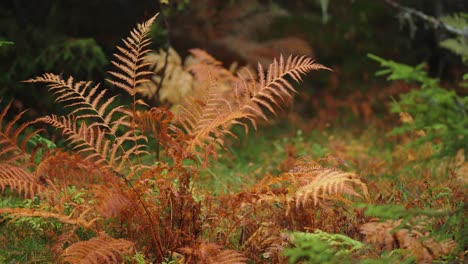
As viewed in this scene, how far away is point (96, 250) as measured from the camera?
2.98 m

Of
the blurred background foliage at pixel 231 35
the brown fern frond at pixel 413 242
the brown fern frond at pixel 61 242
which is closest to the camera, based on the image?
the brown fern frond at pixel 413 242

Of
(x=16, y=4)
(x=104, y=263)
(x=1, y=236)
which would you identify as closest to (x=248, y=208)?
(x=104, y=263)

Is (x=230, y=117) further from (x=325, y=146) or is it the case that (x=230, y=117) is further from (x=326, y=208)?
(x=325, y=146)

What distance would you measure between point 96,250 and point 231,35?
492cm

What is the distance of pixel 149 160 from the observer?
5664 mm

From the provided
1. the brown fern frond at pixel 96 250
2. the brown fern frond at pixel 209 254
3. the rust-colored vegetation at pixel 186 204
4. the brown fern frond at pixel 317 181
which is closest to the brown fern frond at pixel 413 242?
the rust-colored vegetation at pixel 186 204

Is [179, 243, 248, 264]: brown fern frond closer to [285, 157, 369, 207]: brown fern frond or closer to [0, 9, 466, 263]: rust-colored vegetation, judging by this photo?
[0, 9, 466, 263]: rust-colored vegetation

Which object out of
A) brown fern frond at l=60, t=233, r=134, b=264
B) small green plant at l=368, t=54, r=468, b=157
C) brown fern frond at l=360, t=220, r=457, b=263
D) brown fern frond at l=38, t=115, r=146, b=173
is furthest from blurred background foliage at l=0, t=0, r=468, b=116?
brown fern frond at l=360, t=220, r=457, b=263

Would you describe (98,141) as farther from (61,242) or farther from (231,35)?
(231,35)

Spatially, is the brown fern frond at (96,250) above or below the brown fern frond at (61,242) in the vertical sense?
above

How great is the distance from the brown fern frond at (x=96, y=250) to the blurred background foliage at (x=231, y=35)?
2.09 m

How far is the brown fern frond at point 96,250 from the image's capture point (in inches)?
114

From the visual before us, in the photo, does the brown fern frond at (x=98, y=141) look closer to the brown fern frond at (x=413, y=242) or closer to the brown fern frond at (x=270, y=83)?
the brown fern frond at (x=270, y=83)

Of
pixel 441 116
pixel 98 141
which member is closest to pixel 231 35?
pixel 98 141
